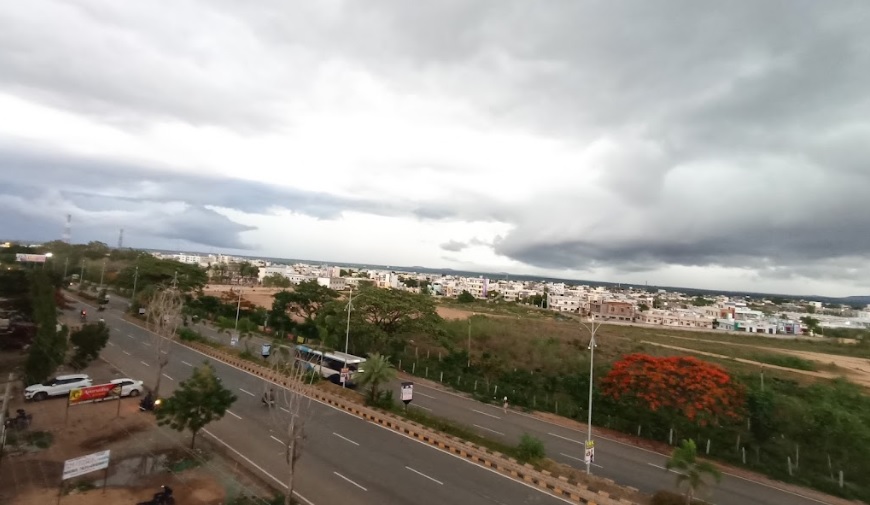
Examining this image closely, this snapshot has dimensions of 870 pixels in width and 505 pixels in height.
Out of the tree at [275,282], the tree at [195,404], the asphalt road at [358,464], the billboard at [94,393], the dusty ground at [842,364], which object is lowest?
the asphalt road at [358,464]

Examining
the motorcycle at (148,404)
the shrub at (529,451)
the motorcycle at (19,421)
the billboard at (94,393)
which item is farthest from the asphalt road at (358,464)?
the motorcycle at (19,421)

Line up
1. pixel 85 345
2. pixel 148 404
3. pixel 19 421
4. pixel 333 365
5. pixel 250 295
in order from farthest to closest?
1. pixel 250 295
2. pixel 333 365
3. pixel 85 345
4. pixel 148 404
5. pixel 19 421

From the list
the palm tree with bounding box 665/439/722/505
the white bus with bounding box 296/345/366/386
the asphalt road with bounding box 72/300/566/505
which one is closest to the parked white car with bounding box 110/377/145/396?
the asphalt road with bounding box 72/300/566/505

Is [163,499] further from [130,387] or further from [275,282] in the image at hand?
[275,282]

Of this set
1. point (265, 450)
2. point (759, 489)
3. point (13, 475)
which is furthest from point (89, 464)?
point (759, 489)

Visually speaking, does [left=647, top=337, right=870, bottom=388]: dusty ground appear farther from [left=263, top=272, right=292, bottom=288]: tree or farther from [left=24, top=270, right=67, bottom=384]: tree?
[left=263, top=272, right=292, bottom=288]: tree

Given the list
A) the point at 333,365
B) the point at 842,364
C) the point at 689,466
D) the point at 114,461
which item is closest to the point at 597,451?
the point at 689,466

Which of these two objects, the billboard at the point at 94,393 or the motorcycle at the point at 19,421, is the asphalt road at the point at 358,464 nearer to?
the billboard at the point at 94,393
